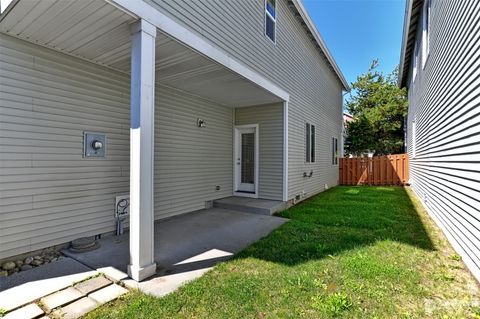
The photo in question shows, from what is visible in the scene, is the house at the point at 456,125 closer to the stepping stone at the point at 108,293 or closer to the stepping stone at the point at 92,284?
the stepping stone at the point at 108,293

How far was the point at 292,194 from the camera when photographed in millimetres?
7102

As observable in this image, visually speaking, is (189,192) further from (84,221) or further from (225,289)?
(225,289)

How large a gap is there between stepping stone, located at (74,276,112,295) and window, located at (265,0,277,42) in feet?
19.1

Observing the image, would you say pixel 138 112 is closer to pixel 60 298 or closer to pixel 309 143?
pixel 60 298

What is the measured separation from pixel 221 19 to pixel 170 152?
2766 millimetres

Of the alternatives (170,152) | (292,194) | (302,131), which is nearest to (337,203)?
(292,194)

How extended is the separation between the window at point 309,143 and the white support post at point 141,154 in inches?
247

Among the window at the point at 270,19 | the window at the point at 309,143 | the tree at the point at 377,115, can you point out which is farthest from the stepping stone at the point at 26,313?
the tree at the point at 377,115

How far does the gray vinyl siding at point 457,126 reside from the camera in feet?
9.49

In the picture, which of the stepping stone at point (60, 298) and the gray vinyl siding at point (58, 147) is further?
the gray vinyl siding at point (58, 147)

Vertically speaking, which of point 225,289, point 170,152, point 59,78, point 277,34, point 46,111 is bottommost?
point 225,289

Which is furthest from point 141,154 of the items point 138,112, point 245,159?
point 245,159

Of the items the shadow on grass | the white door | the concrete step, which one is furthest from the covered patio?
the white door

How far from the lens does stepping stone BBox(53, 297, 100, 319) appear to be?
2240 millimetres
